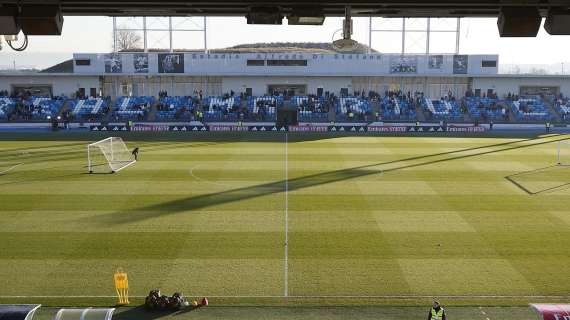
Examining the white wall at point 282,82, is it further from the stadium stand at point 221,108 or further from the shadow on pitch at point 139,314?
the shadow on pitch at point 139,314

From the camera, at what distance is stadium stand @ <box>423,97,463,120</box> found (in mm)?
57000

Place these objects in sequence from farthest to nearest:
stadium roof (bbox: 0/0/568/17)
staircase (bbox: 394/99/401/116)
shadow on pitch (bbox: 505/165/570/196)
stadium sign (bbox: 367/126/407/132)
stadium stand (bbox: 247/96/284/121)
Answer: staircase (bbox: 394/99/401/116)
stadium stand (bbox: 247/96/284/121)
stadium sign (bbox: 367/126/407/132)
shadow on pitch (bbox: 505/165/570/196)
stadium roof (bbox: 0/0/568/17)

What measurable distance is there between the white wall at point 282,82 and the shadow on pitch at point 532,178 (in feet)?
109

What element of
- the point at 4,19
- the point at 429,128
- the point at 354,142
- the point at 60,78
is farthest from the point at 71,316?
the point at 60,78

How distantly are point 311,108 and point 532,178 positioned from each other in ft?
107

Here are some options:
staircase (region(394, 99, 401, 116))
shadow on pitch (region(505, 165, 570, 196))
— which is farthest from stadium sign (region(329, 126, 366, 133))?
shadow on pitch (region(505, 165, 570, 196))

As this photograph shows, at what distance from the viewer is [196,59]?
198 feet

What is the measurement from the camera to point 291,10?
31.5 feet

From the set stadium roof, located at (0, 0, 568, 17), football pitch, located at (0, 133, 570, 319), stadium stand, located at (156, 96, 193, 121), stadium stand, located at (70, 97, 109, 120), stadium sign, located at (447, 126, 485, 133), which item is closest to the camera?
stadium roof, located at (0, 0, 568, 17)

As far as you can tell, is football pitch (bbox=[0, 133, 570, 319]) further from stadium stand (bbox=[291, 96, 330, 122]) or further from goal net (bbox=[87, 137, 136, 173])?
stadium stand (bbox=[291, 96, 330, 122])

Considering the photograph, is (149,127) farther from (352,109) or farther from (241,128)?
(352,109)

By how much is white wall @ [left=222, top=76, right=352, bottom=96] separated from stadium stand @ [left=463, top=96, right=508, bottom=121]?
13285mm

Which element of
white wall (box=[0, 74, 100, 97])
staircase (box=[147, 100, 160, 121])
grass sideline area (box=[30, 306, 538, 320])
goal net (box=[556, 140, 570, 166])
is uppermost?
white wall (box=[0, 74, 100, 97])

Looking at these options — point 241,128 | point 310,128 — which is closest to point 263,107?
point 241,128
